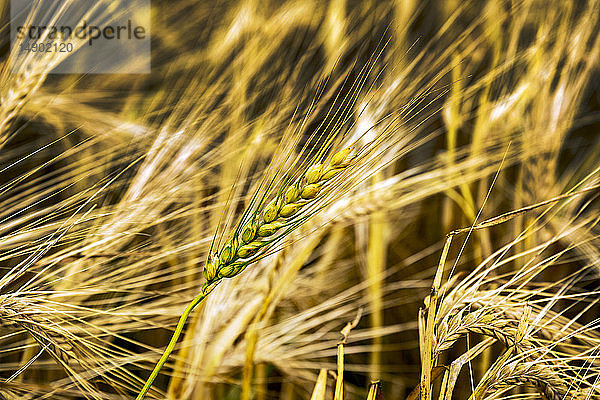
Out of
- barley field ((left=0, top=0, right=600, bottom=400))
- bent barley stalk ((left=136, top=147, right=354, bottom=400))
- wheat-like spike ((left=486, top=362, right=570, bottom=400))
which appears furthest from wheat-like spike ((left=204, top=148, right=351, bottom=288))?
wheat-like spike ((left=486, top=362, right=570, bottom=400))

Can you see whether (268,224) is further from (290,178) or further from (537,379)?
(537,379)

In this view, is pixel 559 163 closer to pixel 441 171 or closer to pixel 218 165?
pixel 441 171

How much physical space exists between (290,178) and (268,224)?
147mm

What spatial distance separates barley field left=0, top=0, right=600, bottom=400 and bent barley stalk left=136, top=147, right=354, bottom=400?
10cm

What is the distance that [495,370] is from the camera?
498 mm

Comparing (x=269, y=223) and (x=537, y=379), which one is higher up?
(x=269, y=223)

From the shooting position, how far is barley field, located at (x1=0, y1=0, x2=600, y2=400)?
0.65 m

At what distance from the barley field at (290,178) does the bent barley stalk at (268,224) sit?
4.0 inches

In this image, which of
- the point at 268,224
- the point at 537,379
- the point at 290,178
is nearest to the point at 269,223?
the point at 268,224

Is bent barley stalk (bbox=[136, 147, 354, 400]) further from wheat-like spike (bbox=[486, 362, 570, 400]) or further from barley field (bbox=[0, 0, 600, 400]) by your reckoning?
wheat-like spike (bbox=[486, 362, 570, 400])

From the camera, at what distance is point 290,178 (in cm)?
61

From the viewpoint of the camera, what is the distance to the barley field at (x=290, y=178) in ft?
2.12

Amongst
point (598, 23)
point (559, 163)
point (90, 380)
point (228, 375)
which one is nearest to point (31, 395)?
point (90, 380)

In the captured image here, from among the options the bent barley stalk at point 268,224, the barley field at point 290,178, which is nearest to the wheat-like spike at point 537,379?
the barley field at point 290,178
